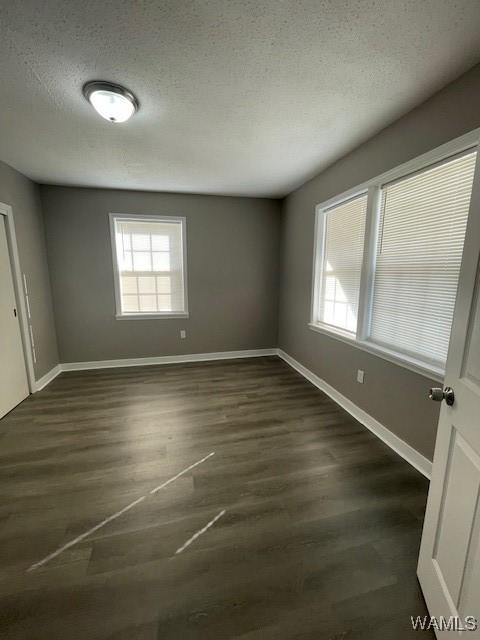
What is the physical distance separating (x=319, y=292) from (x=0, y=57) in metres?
3.13

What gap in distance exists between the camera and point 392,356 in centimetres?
213

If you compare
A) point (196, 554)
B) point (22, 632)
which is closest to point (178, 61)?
point (196, 554)

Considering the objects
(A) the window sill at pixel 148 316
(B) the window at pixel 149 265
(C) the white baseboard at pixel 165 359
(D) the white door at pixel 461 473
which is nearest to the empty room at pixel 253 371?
(D) the white door at pixel 461 473

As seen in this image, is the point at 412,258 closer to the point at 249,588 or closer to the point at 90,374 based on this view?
the point at 249,588

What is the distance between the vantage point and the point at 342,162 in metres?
2.63

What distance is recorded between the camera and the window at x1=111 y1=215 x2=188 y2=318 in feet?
12.5

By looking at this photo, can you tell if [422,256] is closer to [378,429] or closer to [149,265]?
[378,429]

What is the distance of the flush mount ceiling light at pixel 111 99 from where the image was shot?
5.20 feet

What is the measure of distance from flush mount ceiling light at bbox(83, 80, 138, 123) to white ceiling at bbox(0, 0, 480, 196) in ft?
0.19

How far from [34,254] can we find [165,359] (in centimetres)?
217

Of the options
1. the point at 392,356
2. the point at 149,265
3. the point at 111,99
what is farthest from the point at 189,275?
the point at 392,356

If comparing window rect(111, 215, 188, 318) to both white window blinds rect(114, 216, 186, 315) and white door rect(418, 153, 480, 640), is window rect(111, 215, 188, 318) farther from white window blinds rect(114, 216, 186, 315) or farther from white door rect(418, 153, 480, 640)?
white door rect(418, 153, 480, 640)

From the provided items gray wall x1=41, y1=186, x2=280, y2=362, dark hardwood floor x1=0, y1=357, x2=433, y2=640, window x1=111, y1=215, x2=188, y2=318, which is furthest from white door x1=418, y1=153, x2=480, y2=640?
window x1=111, y1=215, x2=188, y2=318

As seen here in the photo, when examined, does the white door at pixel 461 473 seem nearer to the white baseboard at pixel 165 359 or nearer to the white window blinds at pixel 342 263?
the white window blinds at pixel 342 263
